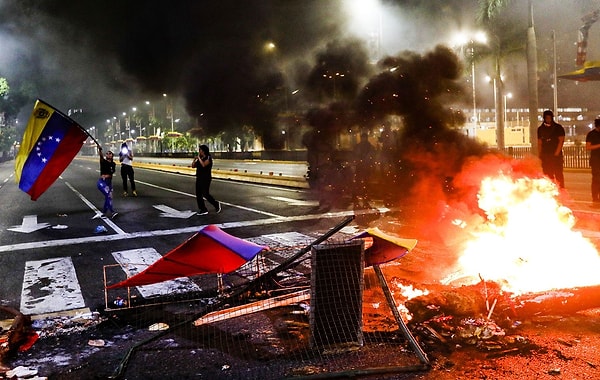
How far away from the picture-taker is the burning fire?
17.1 ft

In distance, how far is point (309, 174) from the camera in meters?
16.8

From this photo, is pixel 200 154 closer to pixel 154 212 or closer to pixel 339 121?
pixel 154 212

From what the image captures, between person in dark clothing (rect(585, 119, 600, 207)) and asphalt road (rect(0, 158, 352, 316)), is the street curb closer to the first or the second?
asphalt road (rect(0, 158, 352, 316))

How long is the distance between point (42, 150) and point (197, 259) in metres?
4.14

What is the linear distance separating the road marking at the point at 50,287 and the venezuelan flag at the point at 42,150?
1063 mm

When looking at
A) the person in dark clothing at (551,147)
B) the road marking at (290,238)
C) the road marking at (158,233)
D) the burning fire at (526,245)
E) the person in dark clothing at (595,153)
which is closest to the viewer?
the burning fire at (526,245)

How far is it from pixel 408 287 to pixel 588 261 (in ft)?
6.94

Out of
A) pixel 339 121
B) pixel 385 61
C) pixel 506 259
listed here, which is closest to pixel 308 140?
pixel 339 121

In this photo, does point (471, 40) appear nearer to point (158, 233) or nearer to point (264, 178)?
point (264, 178)

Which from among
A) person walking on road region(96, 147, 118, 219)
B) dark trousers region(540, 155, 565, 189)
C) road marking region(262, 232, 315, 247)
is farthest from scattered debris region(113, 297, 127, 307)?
dark trousers region(540, 155, 565, 189)

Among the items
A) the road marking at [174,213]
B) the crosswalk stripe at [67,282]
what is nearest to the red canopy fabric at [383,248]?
the crosswalk stripe at [67,282]

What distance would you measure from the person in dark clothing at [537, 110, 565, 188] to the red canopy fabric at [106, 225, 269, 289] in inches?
336

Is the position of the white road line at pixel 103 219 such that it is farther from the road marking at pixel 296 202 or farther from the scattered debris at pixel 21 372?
the scattered debris at pixel 21 372

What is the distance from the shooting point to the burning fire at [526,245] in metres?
5.22
